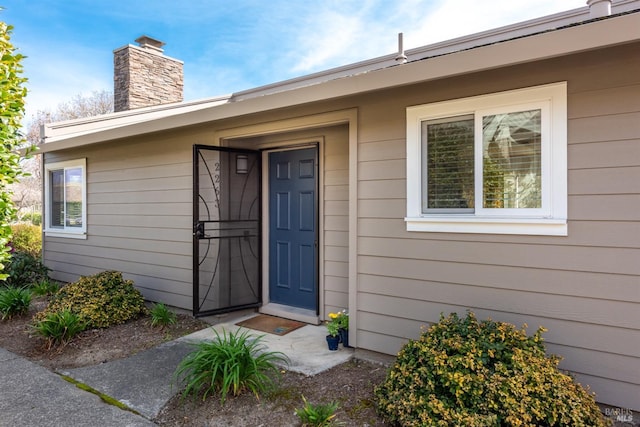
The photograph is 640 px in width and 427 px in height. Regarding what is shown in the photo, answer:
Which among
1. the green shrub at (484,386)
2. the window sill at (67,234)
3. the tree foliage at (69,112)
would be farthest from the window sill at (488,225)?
the tree foliage at (69,112)

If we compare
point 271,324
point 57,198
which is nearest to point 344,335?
point 271,324

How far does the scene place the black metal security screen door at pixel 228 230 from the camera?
4762 mm

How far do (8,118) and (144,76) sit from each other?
21.2 feet

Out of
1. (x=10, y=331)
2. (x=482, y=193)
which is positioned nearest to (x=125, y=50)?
(x=10, y=331)

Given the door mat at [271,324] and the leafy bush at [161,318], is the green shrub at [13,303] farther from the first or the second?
the door mat at [271,324]

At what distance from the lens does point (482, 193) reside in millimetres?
3104

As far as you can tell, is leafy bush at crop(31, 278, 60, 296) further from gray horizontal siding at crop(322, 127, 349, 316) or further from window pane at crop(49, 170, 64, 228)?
gray horizontal siding at crop(322, 127, 349, 316)

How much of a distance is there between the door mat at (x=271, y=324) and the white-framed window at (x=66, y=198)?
3.88m

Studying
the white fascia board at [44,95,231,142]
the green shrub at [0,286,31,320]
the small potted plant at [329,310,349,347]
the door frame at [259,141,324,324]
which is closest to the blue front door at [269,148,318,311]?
the door frame at [259,141,324,324]

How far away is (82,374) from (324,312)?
240 cm

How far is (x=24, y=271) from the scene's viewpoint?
684 centimetres

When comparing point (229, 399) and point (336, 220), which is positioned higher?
point (336, 220)

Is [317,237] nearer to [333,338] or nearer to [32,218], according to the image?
[333,338]

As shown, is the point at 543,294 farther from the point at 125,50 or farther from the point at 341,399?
the point at 125,50
